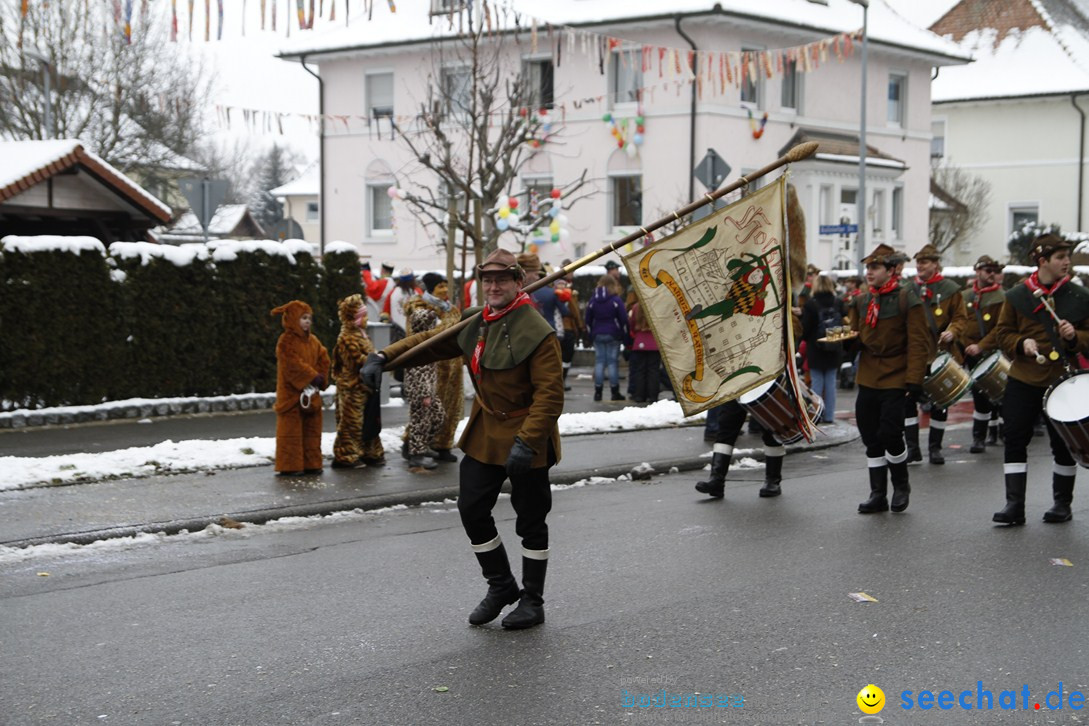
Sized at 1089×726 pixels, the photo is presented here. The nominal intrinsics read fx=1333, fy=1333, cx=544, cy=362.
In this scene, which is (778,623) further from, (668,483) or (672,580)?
(668,483)

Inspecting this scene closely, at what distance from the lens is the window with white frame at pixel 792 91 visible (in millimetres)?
35312

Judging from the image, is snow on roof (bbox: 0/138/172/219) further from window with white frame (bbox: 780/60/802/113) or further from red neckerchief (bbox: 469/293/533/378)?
window with white frame (bbox: 780/60/802/113)

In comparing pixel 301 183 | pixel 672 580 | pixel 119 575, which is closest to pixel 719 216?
pixel 672 580

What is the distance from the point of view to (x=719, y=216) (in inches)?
307

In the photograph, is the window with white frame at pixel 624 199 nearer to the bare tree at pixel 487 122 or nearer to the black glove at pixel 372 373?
the bare tree at pixel 487 122

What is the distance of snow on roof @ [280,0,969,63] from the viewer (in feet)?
107

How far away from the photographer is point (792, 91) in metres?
35.5

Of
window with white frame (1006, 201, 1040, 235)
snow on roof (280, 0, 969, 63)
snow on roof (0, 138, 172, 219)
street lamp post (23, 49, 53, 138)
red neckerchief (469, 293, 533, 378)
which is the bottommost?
red neckerchief (469, 293, 533, 378)

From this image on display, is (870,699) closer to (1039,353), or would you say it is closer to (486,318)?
(486,318)

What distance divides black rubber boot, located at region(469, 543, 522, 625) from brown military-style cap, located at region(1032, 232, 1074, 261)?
4.57 m

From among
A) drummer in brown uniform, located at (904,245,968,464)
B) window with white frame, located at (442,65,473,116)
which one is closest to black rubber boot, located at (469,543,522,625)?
drummer in brown uniform, located at (904,245,968,464)

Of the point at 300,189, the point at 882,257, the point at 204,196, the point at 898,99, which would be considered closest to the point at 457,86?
the point at 898,99

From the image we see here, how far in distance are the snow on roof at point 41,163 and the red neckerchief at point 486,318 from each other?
1534 centimetres

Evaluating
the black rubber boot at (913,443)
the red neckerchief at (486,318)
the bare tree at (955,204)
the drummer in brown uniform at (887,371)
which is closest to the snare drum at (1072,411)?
the drummer in brown uniform at (887,371)
